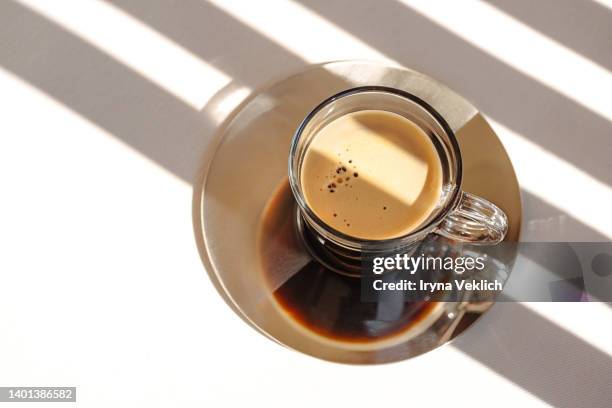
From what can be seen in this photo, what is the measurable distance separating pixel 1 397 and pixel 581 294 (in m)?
0.65

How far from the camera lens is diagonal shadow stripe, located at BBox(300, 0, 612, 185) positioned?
861 millimetres

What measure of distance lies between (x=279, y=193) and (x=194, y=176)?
0.32 feet

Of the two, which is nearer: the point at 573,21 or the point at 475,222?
the point at 475,222

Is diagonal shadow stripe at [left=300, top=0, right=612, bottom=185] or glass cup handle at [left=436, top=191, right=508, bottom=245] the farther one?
diagonal shadow stripe at [left=300, top=0, right=612, bottom=185]

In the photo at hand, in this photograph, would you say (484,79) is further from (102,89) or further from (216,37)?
(102,89)

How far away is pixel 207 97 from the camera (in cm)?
86

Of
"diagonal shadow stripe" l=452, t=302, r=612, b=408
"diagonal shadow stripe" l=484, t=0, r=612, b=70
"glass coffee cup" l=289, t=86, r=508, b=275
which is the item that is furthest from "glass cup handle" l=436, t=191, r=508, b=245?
"diagonal shadow stripe" l=484, t=0, r=612, b=70

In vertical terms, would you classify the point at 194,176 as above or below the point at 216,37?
below

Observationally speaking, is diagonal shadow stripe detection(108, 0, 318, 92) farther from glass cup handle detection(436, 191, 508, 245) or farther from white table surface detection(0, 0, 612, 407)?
glass cup handle detection(436, 191, 508, 245)

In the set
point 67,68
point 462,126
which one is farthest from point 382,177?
point 67,68

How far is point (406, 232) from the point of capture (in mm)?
791

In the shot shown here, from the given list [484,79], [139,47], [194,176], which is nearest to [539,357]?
[484,79]

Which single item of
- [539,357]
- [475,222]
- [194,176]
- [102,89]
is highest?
[102,89]

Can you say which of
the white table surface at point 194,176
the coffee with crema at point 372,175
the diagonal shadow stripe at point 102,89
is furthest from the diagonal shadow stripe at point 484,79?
the diagonal shadow stripe at point 102,89
